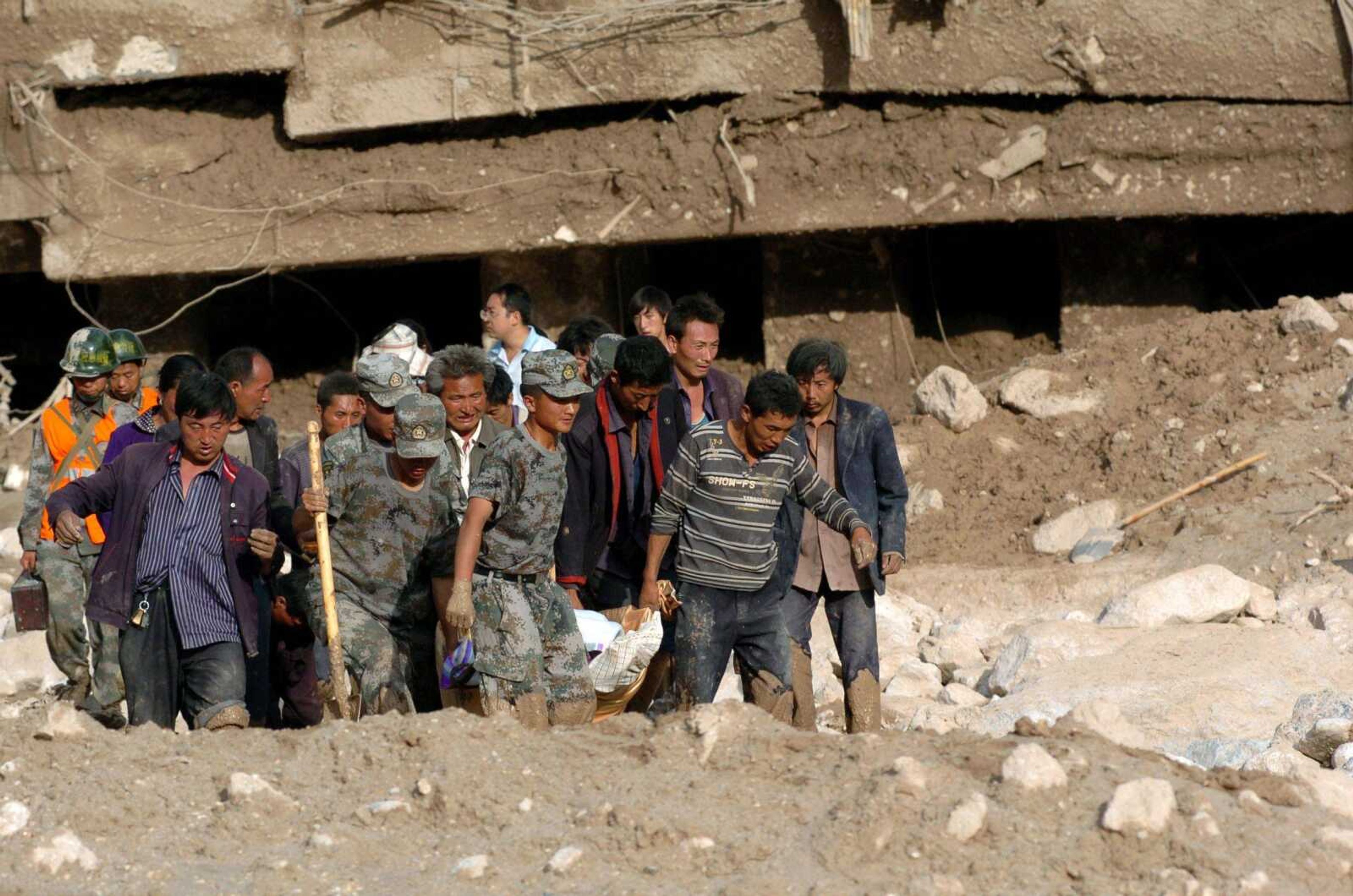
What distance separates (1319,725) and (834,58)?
482cm

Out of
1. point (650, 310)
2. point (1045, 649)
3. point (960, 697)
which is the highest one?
point (650, 310)

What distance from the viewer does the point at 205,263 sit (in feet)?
33.1

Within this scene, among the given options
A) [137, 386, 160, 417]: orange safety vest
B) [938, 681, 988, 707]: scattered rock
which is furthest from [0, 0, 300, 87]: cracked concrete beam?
[938, 681, 988, 707]: scattered rock

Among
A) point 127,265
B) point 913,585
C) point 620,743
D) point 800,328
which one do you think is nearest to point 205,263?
point 127,265

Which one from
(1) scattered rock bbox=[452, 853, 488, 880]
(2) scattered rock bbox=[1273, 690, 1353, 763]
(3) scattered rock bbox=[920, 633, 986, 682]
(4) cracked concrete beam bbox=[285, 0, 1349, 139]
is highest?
(4) cracked concrete beam bbox=[285, 0, 1349, 139]

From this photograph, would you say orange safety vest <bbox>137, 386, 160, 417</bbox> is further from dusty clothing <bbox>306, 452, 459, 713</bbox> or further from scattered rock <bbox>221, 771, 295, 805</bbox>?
scattered rock <bbox>221, 771, 295, 805</bbox>

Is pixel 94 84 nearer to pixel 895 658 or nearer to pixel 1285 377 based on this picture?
pixel 895 658

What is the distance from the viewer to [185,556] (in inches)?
217

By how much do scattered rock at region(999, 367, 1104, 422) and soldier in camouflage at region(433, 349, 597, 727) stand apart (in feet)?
15.7

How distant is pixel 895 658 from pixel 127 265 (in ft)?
Answer: 16.1

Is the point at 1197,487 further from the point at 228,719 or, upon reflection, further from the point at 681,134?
the point at 228,719

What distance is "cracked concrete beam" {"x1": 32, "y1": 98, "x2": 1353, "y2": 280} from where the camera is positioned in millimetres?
9680

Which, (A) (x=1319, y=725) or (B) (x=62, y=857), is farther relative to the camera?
(A) (x=1319, y=725)

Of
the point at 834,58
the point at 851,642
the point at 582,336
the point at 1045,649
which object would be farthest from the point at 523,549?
the point at 834,58
